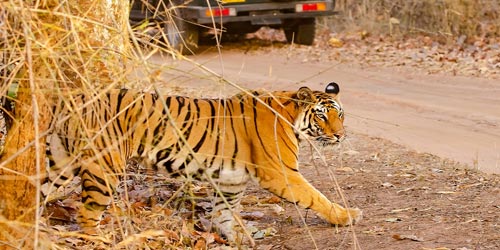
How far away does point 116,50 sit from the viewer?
4645 mm

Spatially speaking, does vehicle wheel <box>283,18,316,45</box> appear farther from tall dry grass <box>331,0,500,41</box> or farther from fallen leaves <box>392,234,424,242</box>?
fallen leaves <box>392,234,424,242</box>

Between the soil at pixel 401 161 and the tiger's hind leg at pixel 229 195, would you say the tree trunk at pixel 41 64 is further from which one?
the tiger's hind leg at pixel 229 195

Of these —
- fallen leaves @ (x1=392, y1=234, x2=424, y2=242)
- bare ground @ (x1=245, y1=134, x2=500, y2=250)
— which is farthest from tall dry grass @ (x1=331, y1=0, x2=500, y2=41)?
fallen leaves @ (x1=392, y1=234, x2=424, y2=242)

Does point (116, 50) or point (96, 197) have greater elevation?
point (116, 50)

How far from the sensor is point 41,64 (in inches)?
179

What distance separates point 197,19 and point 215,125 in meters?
9.62

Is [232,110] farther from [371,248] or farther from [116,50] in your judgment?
[116,50]

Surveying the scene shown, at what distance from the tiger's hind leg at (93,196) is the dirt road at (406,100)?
709 mm

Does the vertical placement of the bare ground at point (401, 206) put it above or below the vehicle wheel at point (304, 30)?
above

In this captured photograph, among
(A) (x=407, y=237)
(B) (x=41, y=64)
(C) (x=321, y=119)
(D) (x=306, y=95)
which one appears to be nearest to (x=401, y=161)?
(C) (x=321, y=119)

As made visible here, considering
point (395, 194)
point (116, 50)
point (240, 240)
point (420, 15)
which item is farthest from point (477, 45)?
point (116, 50)

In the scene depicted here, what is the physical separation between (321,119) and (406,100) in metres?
5.73

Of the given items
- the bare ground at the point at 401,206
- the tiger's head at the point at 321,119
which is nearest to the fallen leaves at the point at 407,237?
the bare ground at the point at 401,206

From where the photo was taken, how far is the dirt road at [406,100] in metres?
9.65
